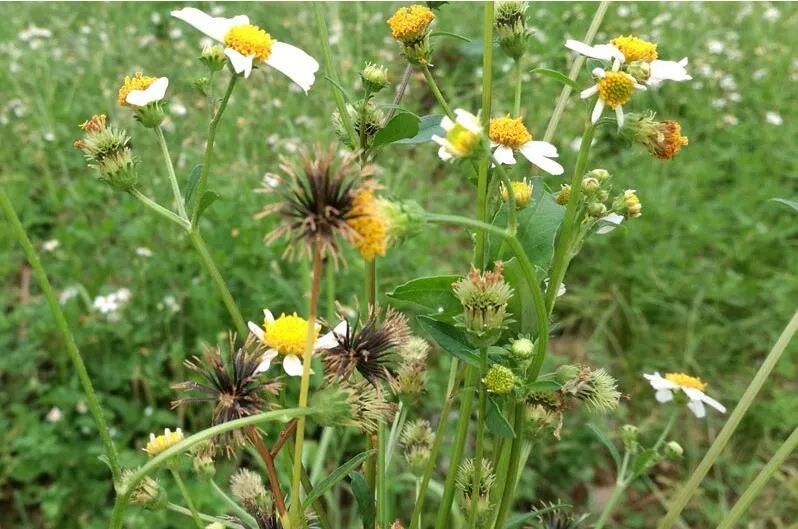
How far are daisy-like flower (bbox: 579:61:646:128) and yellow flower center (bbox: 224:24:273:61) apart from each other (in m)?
0.20

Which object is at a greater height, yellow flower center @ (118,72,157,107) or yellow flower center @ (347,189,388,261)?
A: yellow flower center @ (347,189,388,261)

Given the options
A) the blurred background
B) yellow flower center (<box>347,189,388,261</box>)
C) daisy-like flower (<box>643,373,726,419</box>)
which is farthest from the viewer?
the blurred background

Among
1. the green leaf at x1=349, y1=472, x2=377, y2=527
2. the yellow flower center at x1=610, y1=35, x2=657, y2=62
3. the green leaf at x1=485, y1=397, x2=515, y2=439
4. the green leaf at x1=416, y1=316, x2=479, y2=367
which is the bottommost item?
the green leaf at x1=349, y1=472, x2=377, y2=527

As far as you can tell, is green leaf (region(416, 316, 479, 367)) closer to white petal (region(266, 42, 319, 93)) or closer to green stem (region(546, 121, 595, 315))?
green stem (region(546, 121, 595, 315))

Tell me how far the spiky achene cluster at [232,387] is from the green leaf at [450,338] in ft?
0.34

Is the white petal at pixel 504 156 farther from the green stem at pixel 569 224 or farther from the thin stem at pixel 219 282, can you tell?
the thin stem at pixel 219 282

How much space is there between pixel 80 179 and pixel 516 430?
5.59ft

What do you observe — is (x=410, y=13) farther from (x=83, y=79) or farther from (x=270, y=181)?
(x=83, y=79)

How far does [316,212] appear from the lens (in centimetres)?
36

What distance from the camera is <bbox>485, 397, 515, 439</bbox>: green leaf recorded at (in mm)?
465

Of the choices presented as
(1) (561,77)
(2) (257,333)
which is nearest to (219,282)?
(2) (257,333)

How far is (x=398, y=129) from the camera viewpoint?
1.61 feet

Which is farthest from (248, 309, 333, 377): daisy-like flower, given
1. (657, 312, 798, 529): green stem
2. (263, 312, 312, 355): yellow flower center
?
(657, 312, 798, 529): green stem

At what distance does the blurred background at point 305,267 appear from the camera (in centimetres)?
145
